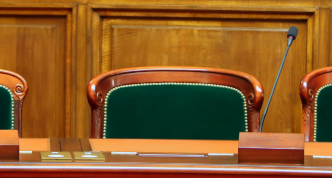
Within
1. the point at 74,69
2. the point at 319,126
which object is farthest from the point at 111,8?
the point at 319,126

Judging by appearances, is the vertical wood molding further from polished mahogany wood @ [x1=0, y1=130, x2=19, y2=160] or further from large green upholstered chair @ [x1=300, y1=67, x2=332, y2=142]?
polished mahogany wood @ [x1=0, y1=130, x2=19, y2=160]

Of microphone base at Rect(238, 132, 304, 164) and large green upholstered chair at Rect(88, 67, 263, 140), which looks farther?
large green upholstered chair at Rect(88, 67, 263, 140)

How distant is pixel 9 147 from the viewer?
0.67 m

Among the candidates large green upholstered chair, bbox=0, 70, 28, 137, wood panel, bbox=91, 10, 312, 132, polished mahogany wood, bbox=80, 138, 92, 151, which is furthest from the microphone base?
wood panel, bbox=91, 10, 312, 132

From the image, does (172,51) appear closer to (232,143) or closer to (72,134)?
(72,134)

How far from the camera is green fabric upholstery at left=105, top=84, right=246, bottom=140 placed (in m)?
1.34

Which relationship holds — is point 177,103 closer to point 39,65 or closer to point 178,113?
point 178,113

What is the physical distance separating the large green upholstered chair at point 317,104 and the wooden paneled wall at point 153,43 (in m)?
0.83

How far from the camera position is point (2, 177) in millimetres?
614

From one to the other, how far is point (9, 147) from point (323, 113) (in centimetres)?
98

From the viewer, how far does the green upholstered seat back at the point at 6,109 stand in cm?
132

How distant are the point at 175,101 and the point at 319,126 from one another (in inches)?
16.7

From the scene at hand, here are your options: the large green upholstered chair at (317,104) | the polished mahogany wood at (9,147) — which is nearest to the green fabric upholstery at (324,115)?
the large green upholstered chair at (317,104)

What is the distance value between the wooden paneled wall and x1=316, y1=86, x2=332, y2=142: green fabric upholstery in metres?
0.83
